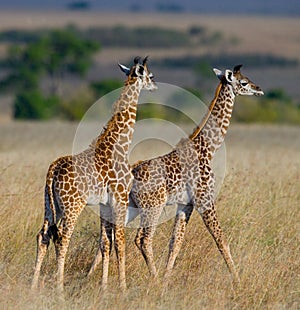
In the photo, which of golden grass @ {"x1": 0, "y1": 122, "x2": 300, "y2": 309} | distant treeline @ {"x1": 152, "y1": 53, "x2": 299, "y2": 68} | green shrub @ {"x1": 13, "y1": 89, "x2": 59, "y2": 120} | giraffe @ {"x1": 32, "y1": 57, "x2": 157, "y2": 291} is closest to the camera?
golden grass @ {"x1": 0, "y1": 122, "x2": 300, "y2": 309}

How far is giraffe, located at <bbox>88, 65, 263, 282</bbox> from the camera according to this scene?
354 inches

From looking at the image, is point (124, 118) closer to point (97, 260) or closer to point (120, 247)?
point (120, 247)

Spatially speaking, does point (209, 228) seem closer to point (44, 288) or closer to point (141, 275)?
point (141, 275)

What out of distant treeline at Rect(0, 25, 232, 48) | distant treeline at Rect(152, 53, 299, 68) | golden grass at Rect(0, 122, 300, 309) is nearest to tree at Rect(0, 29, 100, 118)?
distant treeline at Rect(152, 53, 299, 68)

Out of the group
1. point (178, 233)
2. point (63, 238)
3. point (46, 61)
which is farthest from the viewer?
point (46, 61)

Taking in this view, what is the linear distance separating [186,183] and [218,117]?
787 mm

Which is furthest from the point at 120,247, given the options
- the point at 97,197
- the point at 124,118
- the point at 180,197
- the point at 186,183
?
the point at 124,118

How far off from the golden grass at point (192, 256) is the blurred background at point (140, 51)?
1072 inches

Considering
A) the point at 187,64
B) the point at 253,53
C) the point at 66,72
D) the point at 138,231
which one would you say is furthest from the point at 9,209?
the point at 253,53

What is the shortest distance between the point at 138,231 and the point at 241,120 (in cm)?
3148

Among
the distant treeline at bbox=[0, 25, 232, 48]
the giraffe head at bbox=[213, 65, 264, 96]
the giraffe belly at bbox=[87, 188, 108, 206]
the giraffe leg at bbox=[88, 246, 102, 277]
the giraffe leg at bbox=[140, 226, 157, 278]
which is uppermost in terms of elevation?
the distant treeline at bbox=[0, 25, 232, 48]

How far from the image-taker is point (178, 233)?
915 centimetres

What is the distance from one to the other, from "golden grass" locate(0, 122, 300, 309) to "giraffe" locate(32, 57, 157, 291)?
0.33m

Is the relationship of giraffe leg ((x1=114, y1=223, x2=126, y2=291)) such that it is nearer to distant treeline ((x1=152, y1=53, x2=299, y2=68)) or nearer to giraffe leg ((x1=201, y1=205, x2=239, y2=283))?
giraffe leg ((x1=201, y1=205, x2=239, y2=283))
